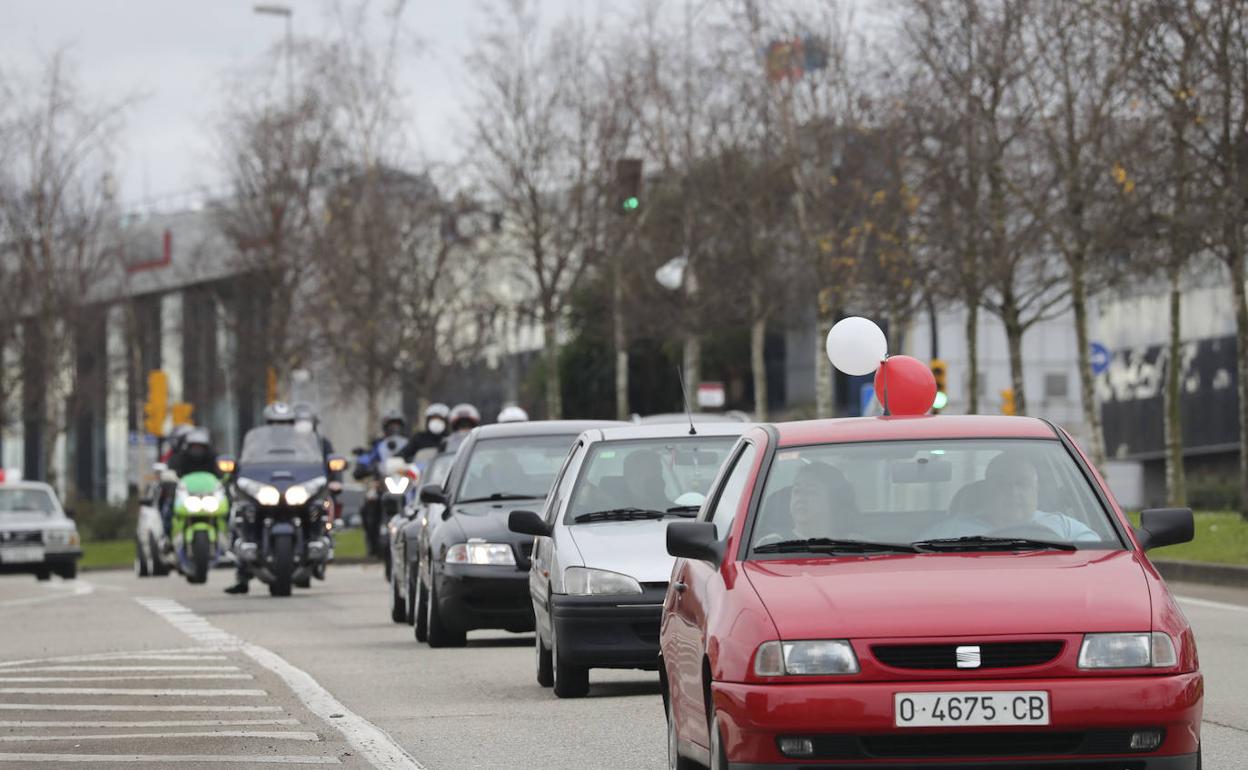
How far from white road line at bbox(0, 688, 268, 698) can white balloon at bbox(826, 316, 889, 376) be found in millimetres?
3912

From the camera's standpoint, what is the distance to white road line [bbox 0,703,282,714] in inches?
536

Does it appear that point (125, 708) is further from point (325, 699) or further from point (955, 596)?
point (955, 596)

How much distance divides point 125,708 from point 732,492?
224 inches

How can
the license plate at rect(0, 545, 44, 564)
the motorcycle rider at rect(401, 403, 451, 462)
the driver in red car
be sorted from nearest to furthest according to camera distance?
the driver in red car
the motorcycle rider at rect(401, 403, 451, 462)
the license plate at rect(0, 545, 44, 564)

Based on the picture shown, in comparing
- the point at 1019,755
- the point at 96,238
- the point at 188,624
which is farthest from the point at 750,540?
the point at 96,238

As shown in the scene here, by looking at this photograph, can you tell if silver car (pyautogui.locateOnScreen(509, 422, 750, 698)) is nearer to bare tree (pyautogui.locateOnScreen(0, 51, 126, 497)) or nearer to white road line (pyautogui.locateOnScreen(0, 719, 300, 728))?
white road line (pyautogui.locateOnScreen(0, 719, 300, 728))

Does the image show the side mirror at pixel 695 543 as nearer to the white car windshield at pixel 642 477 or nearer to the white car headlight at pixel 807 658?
the white car headlight at pixel 807 658

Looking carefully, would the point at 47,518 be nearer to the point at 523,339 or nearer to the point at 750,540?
the point at 750,540

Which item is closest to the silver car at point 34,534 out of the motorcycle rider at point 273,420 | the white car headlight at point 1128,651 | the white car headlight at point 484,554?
the motorcycle rider at point 273,420

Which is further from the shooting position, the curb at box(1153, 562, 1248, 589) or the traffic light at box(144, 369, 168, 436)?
the traffic light at box(144, 369, 168, 436)

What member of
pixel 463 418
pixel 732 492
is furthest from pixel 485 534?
pixel 463 418

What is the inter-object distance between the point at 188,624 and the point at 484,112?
33.0 m

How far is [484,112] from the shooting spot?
54969 mm

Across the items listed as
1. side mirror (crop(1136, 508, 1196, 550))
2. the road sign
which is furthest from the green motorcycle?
side mirror (crop(1136, 508, 1196, 550))
